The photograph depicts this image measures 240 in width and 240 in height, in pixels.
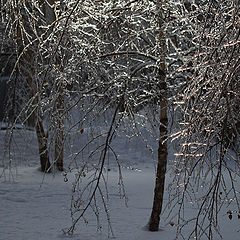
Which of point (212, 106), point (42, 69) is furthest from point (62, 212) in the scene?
point (212, 106)

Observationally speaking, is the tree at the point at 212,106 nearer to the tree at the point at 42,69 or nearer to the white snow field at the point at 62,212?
the tree at the point at 42,69

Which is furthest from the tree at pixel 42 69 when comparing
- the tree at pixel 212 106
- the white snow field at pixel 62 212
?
the tree at pixel 212 106

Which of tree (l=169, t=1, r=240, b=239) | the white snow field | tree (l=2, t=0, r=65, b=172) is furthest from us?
the white snow field

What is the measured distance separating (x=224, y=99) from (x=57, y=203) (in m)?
6.11

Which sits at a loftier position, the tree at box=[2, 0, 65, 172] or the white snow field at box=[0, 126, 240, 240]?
the tree at box=[2, 0, 65, 172]

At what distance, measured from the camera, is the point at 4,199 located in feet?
30.2

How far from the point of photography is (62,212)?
8.35 m

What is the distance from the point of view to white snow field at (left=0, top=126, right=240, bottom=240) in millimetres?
6855

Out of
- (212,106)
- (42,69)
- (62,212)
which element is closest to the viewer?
(212,106)

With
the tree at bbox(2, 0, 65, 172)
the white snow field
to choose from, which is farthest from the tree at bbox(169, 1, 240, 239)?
the white snow field

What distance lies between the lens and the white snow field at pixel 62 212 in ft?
22.5

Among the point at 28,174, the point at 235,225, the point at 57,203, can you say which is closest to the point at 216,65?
the point at 235,225

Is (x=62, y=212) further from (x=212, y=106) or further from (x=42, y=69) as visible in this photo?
(x=212, y=106)

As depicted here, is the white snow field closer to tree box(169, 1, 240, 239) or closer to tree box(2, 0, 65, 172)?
tree box(2, 0, 65, 172)
